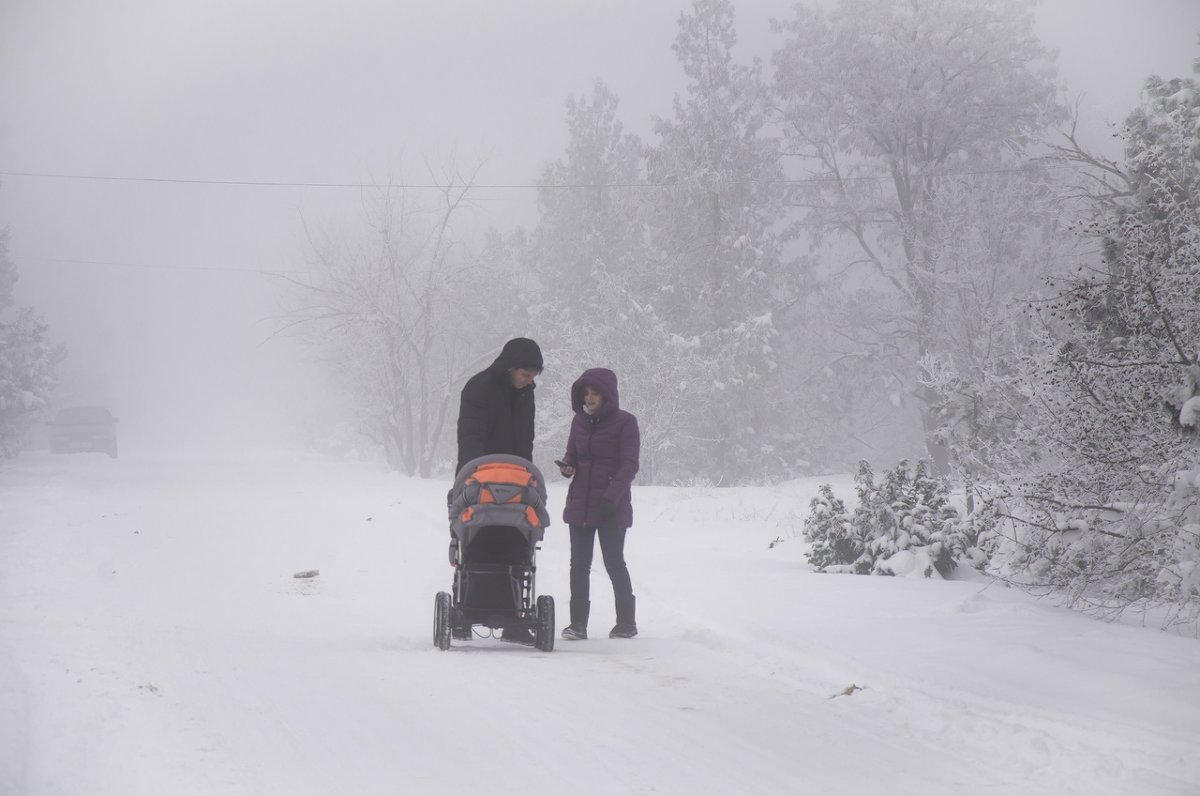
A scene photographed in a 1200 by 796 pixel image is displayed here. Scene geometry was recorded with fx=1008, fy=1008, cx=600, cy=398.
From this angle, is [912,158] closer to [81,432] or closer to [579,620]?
[579,620]

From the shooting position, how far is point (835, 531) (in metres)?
11.5

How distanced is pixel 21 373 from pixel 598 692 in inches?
1767

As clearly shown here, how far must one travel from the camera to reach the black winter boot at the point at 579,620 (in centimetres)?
777

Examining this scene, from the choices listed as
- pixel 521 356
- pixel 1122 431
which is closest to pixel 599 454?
pixel 521 356

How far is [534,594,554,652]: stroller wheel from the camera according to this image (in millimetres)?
7047

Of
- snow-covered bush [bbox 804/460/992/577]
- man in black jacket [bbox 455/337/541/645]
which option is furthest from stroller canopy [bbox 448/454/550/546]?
snow-covered bush [bbox 804/460/992/577]

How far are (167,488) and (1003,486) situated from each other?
70.8 ft

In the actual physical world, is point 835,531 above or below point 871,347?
below

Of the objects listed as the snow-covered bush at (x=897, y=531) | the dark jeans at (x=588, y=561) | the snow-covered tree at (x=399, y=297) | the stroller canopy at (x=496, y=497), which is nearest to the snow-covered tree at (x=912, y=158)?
the snow-covered tree at (x=399, y=297)

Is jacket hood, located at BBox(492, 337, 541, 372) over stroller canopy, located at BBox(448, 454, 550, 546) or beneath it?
over

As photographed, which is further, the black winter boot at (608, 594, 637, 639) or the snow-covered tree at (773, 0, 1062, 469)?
the snow-covered tree at (773, 0, 1062, 469)

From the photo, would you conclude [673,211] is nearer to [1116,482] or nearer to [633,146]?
[633,146]

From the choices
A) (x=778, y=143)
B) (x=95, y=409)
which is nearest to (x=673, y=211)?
(x=778, y=143)

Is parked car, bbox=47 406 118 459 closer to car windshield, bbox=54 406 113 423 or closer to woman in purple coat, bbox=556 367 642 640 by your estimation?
car windshield, bbox=54 406 113 423
